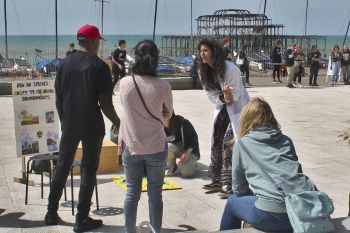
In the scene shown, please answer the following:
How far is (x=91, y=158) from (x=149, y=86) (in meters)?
1.10

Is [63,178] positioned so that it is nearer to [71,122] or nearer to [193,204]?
[71,122]

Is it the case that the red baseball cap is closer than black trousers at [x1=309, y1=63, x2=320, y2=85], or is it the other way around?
the red baseball cap

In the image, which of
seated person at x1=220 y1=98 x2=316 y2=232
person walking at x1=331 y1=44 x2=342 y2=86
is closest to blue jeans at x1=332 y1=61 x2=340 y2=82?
person walking at x1=331 y1=44 x2=342 y2=86

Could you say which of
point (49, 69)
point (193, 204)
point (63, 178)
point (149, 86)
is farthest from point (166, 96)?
point (49, 69)

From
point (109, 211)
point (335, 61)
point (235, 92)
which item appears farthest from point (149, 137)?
point (335, 61)

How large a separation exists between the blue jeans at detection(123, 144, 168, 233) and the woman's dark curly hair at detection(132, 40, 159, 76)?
635mm

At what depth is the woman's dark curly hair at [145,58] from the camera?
4320 millimetres

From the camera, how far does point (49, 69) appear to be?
86.7 ft

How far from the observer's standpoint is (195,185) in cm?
696

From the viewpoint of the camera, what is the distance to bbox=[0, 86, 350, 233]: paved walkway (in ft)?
18.2

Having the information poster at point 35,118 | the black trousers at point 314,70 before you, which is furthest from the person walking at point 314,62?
the information poster at point 35,118

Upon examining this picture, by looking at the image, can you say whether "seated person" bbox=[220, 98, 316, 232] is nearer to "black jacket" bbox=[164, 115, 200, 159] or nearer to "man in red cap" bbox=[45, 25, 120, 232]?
"man in red cap" bbox=[45, 25, 120, 232]

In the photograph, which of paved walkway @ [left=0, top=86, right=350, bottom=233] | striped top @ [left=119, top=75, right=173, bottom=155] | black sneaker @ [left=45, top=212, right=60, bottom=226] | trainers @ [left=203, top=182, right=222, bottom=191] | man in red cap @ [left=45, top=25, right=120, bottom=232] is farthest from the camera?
trainers @ [left=203, top=182, right=222, bottom=191]

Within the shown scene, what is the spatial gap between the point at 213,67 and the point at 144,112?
196 cm
